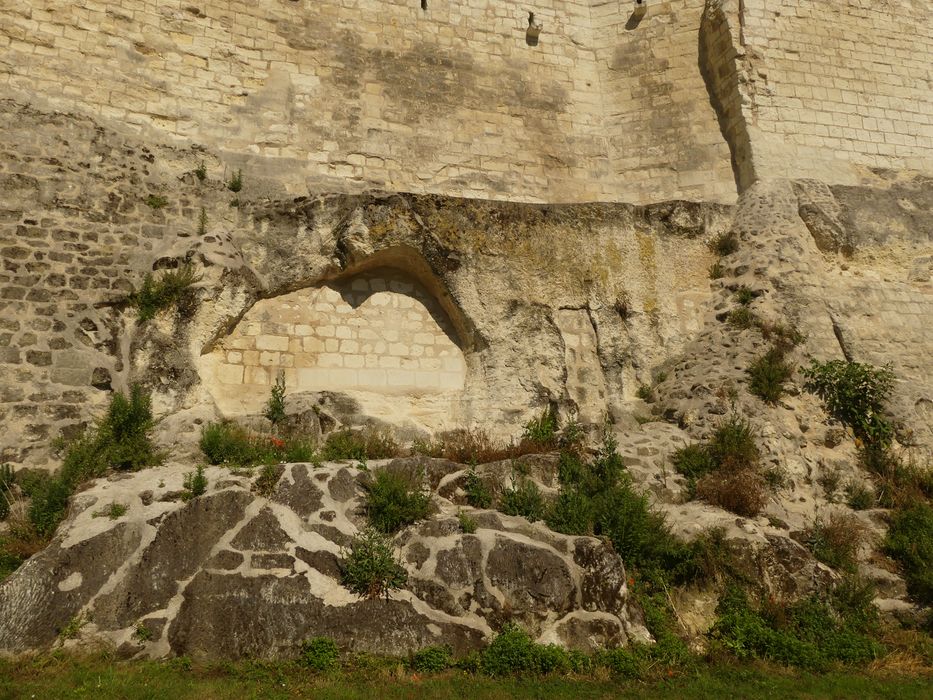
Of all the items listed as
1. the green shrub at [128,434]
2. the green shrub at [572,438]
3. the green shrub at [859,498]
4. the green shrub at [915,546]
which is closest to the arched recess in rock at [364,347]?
the green shrub at [128,434]

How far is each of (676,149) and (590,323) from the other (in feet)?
13.4

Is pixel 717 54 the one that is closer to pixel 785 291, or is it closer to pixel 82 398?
pixel 785 291

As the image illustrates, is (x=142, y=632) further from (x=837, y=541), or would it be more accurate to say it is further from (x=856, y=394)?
(x=856, y=394)

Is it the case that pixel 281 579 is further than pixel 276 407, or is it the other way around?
pixel 276 407

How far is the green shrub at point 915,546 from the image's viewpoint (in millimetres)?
6750

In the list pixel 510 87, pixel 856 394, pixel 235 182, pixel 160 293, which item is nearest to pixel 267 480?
pixel 160 293

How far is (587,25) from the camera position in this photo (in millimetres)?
12781

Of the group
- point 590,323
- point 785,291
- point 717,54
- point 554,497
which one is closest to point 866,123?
point 717,54

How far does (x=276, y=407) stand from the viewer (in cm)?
786

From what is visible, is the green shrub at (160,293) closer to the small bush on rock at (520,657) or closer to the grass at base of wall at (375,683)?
the grass at base of wall at (375,683)

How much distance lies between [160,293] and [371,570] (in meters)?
3.96

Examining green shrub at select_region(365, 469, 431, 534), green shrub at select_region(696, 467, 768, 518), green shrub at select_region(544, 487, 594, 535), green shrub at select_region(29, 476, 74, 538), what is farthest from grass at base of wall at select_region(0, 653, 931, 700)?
green shrub at select_region(696, 467, 768, 518)

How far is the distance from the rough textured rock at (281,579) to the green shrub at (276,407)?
135cm

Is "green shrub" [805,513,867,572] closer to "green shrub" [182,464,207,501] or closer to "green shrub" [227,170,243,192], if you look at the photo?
"green shrub" [182,464,207,501]
